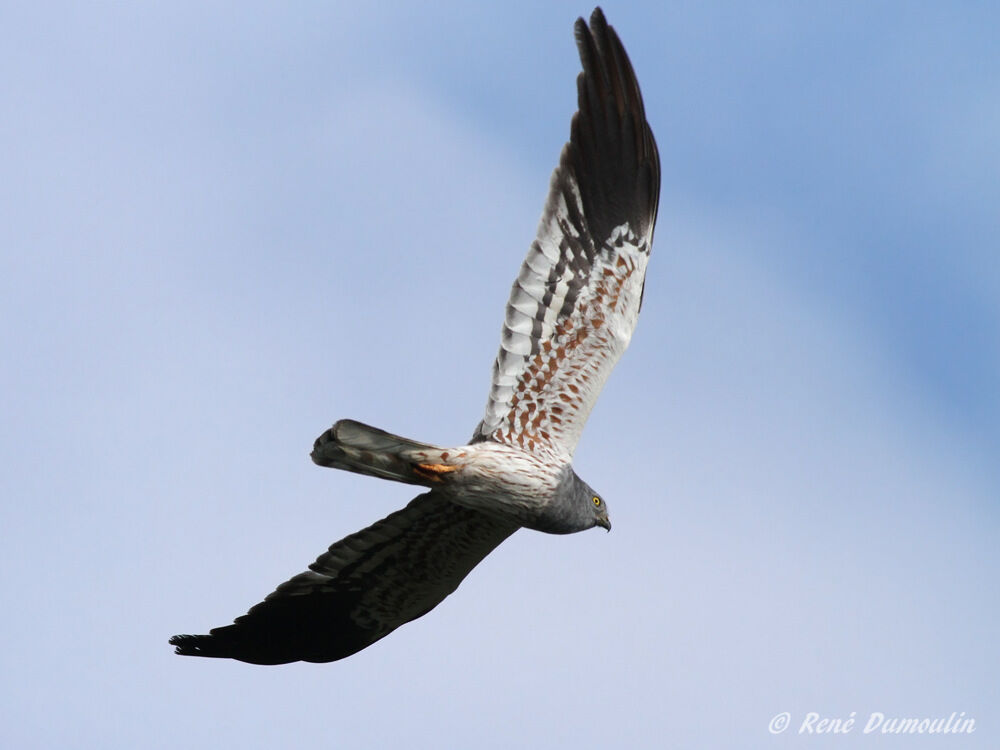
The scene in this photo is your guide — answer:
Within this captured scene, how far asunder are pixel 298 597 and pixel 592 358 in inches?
154

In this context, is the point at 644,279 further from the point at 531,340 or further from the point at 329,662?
the point at 329,662

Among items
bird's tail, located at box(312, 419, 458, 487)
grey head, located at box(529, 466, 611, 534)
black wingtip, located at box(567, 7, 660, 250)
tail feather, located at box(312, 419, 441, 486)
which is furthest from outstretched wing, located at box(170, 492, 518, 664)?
black wingtip, located at box(567, 7, 660, 250)

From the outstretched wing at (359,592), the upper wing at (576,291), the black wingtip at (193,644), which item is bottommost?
the black wingtip at (193,644)

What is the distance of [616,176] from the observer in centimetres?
1360

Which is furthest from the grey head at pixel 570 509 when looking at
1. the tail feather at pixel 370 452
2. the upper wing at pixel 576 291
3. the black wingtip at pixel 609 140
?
the black wingtip at pixel 609 140

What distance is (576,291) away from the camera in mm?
13312

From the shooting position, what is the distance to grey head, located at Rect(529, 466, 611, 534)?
42.8ft

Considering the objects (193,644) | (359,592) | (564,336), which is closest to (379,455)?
(564,336)

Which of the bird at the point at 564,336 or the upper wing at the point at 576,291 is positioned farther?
the upper wing at the point at 576,291

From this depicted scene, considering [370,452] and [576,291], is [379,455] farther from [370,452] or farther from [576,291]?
[576,291]

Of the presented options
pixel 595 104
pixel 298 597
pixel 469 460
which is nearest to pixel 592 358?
pixel 469 460

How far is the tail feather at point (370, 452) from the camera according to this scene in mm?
12164

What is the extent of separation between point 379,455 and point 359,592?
256 centimetres

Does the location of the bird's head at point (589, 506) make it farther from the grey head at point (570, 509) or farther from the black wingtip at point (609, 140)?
the black wingtip at point (609, 140)
